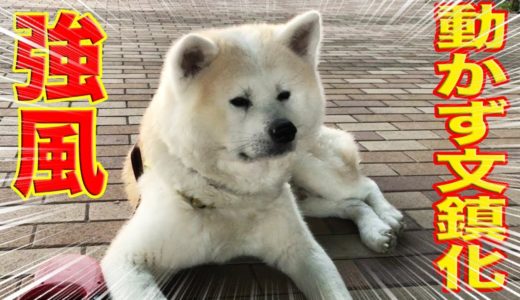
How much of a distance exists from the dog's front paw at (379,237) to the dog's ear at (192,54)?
1258 millimetres

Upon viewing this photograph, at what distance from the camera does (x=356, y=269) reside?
8.35ft

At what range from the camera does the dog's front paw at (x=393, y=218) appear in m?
2.84

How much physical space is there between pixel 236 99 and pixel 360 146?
2.13 meters

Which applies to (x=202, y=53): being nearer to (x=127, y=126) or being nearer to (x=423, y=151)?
(x=127, y=126)

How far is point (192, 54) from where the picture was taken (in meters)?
2.21

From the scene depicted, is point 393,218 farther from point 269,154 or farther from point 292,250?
point 269,154

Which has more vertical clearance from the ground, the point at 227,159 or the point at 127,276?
the point at 227,159

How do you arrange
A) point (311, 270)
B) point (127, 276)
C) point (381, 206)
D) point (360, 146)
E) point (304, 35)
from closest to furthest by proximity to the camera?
1. point (127, 276)
2. point (311, 270)
3. point (304, 35)
4. point (381, 206)
5. point (360, 146)

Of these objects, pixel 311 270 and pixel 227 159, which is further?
pixel 311 270

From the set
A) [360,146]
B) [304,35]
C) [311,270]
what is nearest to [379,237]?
[311,270]

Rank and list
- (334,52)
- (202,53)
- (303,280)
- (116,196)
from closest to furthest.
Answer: (202,53) < (303,280) < (116,196) < (334,52)

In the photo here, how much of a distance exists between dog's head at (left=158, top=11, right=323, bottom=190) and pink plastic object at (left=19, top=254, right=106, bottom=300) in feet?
2.10

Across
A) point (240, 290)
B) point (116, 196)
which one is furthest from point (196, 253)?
point (116, 196)

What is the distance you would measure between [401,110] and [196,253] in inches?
129
